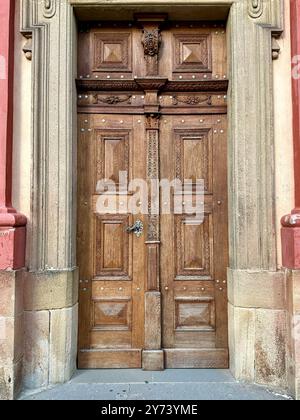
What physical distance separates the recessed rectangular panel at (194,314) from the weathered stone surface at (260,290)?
408 millimetres

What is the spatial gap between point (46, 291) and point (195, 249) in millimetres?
1511

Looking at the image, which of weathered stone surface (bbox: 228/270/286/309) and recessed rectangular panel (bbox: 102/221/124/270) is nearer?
weathered stone surface (bbox: 228/270/286/309)

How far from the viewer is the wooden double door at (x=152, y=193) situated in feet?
12.4

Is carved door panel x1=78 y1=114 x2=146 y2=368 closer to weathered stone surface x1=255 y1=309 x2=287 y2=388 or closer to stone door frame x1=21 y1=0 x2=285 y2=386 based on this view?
stone door frame x1=21 y1=0 x2=285 y2=386

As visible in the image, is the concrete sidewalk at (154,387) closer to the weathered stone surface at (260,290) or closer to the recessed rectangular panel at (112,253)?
the weathered stone surface at (260,290)

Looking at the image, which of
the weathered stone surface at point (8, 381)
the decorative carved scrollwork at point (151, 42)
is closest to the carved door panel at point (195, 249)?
the decorative carved scrollwork at point (151, 42)

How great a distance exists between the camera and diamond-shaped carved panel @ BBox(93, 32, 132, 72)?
3.88 meters

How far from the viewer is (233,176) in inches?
141

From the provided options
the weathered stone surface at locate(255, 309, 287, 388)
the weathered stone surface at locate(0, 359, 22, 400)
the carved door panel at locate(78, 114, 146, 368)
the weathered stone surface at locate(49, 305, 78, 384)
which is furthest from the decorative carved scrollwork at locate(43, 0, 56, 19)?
the weathered stone surface at locate(255, 309, 287, 388)

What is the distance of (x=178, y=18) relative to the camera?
12.6 feet

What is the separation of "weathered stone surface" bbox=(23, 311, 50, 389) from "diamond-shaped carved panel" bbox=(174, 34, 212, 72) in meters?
2.81

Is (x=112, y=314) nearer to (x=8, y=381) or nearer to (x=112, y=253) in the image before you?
(x=112, y=253)

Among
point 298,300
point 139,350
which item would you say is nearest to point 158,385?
point 139,350

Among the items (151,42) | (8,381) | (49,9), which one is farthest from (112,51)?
(8,381)
